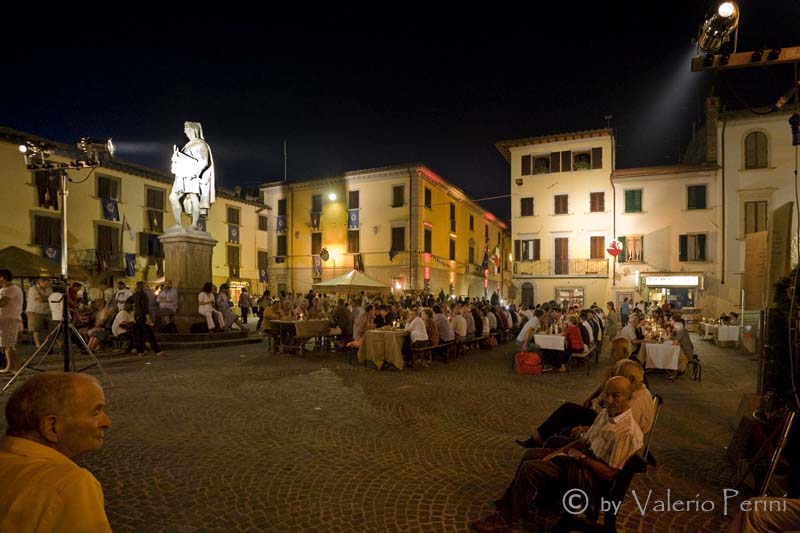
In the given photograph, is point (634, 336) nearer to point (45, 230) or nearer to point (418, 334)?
point (418, 334)

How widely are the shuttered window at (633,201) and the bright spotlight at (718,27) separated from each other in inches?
945

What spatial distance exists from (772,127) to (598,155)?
27.8 ft

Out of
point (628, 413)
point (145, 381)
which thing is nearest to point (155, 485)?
point (628, 413)

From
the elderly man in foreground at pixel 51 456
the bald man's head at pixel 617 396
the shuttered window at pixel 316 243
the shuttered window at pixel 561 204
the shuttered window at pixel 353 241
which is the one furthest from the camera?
the shuttered window at pixel 316 243

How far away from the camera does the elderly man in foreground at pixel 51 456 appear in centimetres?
127

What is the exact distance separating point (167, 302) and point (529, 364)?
10.1m

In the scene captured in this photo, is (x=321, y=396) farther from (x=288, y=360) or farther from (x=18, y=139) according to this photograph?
(x=18, y=139)

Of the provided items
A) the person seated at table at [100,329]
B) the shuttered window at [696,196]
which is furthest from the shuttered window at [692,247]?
the person seated at table at [100,329]

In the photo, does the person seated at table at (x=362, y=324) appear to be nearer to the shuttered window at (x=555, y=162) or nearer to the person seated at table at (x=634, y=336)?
the person seated at table at (x=634, y=336)

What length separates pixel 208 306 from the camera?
1304 centimetres

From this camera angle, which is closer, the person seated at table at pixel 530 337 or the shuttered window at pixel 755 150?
the person seated at table at pixel 530 337

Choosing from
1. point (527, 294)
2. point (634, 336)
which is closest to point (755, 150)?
point (527, 294)

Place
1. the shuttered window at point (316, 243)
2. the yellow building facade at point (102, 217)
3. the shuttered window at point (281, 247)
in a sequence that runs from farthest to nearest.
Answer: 1. the shuttered window at point (281, 247)
2. the shuttered window at point (316, 243)
3. the yellow building facade at point (102, 217)

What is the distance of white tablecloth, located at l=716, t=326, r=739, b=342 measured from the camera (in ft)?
47.8
